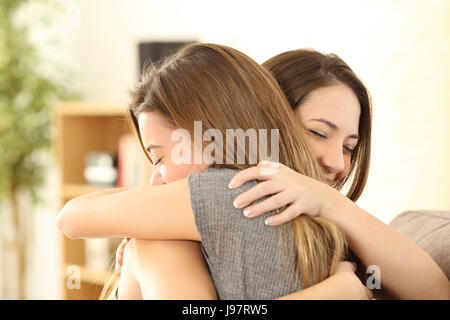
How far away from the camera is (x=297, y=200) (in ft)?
2.66

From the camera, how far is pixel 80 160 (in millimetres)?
3096

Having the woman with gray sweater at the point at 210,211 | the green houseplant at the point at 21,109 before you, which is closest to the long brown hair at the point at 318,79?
the woman with gray sweater at the point at 210,211

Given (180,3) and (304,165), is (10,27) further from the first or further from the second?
(304,165)

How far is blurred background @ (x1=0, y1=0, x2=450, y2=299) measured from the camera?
2229 millimetres

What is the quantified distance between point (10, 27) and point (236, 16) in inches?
53.5

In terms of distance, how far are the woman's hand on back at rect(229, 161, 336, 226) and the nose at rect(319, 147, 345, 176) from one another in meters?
0.27

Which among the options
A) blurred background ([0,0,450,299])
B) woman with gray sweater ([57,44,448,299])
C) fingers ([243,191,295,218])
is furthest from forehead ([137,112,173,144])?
blurred background ([0,0,450,299])

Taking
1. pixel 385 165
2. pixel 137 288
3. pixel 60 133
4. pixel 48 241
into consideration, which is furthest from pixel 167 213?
pixel 48 241

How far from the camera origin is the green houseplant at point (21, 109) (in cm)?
316

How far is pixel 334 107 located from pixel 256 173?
0.44m

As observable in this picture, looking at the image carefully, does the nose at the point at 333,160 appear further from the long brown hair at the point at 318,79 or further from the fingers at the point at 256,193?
the fingers at the point at 256,193

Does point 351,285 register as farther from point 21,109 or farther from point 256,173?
point 21,109

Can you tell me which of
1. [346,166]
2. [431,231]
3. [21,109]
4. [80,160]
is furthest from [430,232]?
[21,109]

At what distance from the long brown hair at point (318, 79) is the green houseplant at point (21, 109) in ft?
7.48
